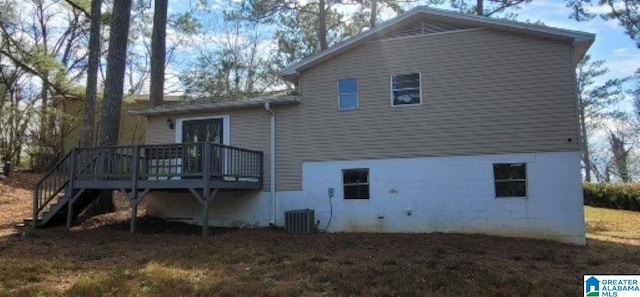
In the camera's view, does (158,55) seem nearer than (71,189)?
No

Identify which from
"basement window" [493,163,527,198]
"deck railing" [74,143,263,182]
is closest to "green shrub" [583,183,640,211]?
"basement window" [493,163,527,198]

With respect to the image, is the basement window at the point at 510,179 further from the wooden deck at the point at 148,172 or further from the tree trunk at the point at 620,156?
the tree trunk at the point at 620,156

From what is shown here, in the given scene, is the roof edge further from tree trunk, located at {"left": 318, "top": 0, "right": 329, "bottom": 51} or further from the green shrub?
the green shrub

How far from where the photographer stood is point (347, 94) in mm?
12805

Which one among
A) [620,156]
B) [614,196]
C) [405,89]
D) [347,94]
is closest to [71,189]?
[347,94]

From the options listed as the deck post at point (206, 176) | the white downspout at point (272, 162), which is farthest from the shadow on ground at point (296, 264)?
the white downspout at point (272, 162)

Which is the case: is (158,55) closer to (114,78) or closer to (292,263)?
(114,78)

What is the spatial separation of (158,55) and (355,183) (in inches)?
369

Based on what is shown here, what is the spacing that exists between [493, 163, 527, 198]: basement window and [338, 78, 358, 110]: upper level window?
3.82 meters

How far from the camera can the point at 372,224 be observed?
12195 mm

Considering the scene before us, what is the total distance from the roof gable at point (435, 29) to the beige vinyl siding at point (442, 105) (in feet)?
0.64

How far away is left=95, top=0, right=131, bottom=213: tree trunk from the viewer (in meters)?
13.8

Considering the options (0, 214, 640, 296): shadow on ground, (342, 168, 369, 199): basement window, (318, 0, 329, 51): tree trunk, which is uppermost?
(318, 0, 329, 51): tree trunk

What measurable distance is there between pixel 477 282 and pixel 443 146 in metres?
5.49
